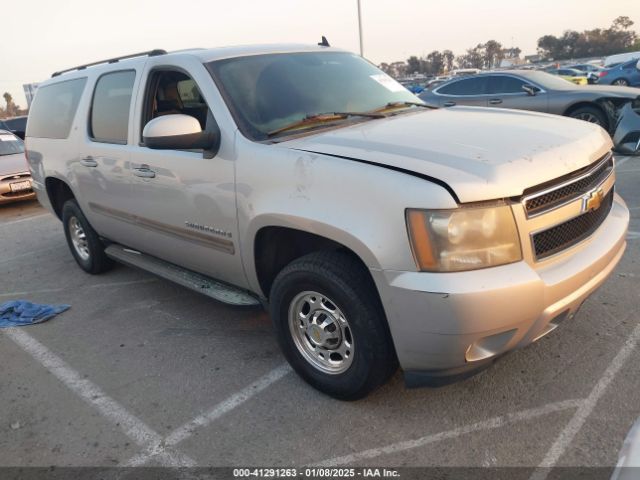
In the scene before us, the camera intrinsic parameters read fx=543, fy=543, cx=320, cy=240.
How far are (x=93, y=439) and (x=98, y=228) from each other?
2488 millimetres

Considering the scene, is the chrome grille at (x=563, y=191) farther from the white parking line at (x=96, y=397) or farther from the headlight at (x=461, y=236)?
the white parking line at (x=96, y=397)

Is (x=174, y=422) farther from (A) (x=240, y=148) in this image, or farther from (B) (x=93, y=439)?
(A) (x=240, y=148)

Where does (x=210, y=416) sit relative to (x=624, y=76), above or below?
below

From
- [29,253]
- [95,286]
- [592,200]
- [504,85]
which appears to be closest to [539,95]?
[504,85]

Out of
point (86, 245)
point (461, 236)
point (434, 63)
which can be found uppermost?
point (434, 63)

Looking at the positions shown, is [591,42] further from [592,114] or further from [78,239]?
[78,239]

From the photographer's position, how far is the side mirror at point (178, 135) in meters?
3.07

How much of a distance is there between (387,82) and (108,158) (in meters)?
2.22

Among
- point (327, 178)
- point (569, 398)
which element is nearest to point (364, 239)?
point (327, 178)

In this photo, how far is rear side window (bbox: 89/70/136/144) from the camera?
410cm

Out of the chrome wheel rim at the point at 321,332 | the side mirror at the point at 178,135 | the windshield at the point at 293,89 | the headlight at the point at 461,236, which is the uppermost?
the windshield at the point at 293,89

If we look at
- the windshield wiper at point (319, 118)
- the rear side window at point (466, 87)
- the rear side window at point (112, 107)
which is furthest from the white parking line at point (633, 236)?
the rear side window at point (466, 87)

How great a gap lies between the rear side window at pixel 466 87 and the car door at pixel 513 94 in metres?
0.15

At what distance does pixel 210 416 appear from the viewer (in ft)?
9.72
